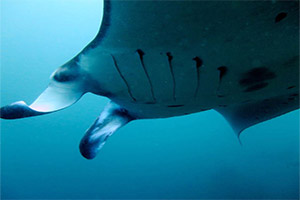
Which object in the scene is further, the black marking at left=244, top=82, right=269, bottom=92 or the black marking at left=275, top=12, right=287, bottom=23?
the black marking at left=244, top=82, right=269, bottom=92

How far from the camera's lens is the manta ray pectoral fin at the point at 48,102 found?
0.78 metres

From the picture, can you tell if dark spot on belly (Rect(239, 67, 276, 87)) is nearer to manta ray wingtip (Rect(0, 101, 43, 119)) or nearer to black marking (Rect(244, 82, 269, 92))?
black marking (Rect(244, 82, 269, 92))

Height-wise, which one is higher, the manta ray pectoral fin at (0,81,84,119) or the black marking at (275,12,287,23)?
the black marking at (275,12,287,23)

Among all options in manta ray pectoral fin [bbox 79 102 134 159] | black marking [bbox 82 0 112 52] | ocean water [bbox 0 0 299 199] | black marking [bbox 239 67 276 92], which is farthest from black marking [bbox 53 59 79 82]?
ocean water [bbox 0 0 299 199]

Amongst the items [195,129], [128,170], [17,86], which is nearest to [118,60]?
[17,86]

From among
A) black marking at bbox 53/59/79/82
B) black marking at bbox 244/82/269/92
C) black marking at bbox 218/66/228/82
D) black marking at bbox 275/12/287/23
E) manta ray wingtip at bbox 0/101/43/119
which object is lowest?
manta ray wingtip at bbox 0/101/43/119

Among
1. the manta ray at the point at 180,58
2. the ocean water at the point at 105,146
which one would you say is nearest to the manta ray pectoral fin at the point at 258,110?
the manta ray at the point at 180,58

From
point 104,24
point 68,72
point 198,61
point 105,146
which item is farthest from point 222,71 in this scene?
point 105,146

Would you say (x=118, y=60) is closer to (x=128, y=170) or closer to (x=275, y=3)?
(x=275, y=3)

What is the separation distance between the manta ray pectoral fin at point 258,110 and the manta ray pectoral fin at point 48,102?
3.17ft

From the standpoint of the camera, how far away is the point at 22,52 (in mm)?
8312

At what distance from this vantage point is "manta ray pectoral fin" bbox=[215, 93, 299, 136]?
54.9 inches

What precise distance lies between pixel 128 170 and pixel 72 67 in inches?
684

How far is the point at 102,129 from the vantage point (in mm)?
1235
